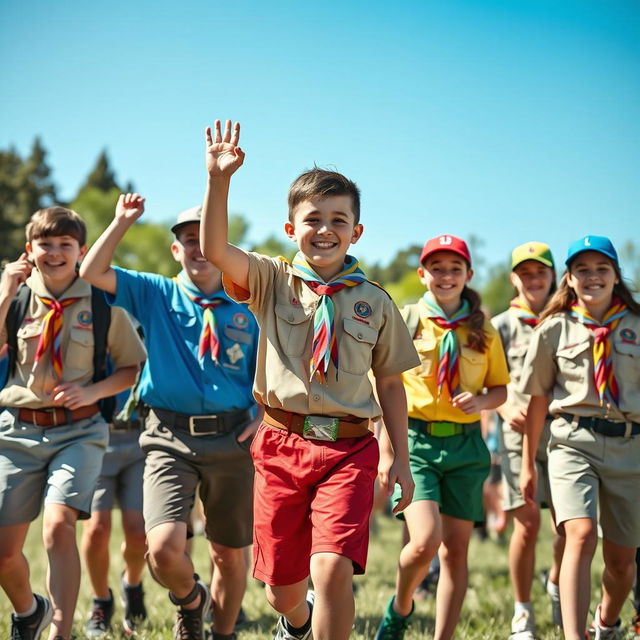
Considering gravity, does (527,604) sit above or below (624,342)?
below

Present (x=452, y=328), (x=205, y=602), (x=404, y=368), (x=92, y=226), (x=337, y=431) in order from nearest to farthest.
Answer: (x=337, y=431), (x=404, y=368), (x=205, y=602), (x=452, y=328), (x=92, y=226)

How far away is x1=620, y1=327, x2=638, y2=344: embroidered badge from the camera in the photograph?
530cm

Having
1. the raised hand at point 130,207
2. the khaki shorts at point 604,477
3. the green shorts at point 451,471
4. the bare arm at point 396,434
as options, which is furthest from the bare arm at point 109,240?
the khaki shorts at point 604,477

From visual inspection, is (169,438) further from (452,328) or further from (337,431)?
(452,328)

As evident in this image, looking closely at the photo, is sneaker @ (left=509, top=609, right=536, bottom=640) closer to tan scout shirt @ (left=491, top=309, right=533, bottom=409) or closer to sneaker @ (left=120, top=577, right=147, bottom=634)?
tan scout shirt @ (left=491, top=309, right=533, bottom=409)

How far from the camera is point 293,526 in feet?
13.4

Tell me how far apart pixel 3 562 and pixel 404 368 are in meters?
2.71

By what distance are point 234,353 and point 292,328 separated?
1334 mm

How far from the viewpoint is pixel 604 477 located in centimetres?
516

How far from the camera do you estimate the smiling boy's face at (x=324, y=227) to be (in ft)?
13.5

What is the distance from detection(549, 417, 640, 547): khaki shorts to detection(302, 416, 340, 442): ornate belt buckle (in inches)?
74.8

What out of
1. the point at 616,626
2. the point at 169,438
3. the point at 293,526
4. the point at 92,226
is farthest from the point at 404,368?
the point at 92,226

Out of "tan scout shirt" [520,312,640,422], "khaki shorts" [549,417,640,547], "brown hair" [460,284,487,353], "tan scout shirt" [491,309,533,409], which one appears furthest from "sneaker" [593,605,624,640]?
"brown hair" [460,284,487,353]

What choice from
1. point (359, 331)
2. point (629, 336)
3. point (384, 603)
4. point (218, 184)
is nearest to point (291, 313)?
point (359, 331)
